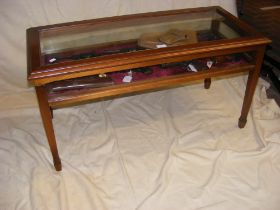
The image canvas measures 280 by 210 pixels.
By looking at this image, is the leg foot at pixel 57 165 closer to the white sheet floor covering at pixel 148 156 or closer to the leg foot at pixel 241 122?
the white sheet floor covering at pixel 148 156

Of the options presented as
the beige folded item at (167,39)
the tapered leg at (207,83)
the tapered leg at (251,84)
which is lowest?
the tapered leg at (207,83)

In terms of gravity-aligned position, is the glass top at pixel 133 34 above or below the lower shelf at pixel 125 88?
above

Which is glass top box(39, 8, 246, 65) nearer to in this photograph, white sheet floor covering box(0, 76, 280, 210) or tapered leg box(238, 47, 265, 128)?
tapered leg box(238, 47, 265, 128)

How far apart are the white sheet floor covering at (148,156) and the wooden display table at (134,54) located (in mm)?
123

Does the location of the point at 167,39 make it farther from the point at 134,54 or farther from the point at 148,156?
the point at 148,156

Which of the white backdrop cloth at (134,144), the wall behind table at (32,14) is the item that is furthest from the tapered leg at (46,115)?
the wall behind table at (32,14)

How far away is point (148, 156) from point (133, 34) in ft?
1.97

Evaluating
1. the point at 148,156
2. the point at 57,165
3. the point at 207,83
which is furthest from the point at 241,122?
the point at 57,165

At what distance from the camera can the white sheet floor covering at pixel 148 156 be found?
1128 millimetres

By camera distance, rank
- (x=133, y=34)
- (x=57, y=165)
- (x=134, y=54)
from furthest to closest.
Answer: (x=133, y=34)
(x=57, y=165)
(x=134, y=54)

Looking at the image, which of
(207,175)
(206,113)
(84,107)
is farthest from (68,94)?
(206,113)

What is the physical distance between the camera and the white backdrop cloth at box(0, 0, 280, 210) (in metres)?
1.14

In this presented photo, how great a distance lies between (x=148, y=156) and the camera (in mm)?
1309

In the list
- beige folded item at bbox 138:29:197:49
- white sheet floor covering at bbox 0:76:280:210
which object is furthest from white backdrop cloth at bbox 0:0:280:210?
beige folded item at bbox 138:29:197:49
